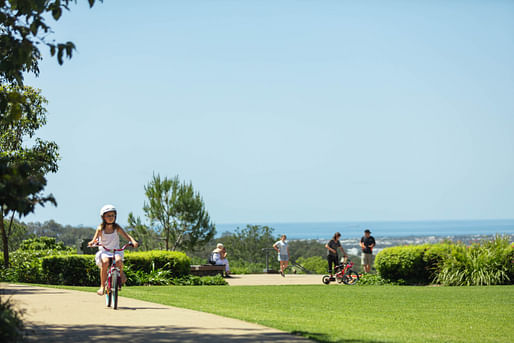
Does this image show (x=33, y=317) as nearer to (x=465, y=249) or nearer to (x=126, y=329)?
(x=126, y=329)

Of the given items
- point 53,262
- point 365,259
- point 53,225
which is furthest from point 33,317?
point 53,225

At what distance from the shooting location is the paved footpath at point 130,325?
7.75m

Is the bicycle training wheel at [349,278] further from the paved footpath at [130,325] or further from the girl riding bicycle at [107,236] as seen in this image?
the girl riding bicycle at [107,236]

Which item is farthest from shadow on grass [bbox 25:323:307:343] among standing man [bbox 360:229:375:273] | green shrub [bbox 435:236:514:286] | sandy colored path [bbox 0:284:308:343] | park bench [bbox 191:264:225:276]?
standing man [bbox 360:229:375:273]

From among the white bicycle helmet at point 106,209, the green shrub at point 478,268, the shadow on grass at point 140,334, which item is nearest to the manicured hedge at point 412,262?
the green shrub at point 478,268

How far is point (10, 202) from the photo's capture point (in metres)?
6.61

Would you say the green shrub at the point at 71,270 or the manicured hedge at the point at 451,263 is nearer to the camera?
the green shrub at the point at 71,270

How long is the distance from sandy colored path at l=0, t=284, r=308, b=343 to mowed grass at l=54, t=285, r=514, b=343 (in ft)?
2.04

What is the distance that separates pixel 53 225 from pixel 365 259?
46.3m

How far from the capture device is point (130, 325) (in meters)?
8.77

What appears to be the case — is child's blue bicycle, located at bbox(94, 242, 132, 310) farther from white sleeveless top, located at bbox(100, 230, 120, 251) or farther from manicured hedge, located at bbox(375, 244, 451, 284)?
manicured hedge, located at bbox(375, 244, 451, 284)

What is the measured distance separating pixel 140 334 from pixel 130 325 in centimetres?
84

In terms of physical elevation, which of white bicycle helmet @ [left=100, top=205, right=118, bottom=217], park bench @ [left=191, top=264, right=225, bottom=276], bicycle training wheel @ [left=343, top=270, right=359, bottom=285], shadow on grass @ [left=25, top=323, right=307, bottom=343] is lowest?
shadow on grass @ [left=25, top=323, right=307, bottom=343]

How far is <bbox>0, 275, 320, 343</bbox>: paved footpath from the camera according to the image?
7746 mm
